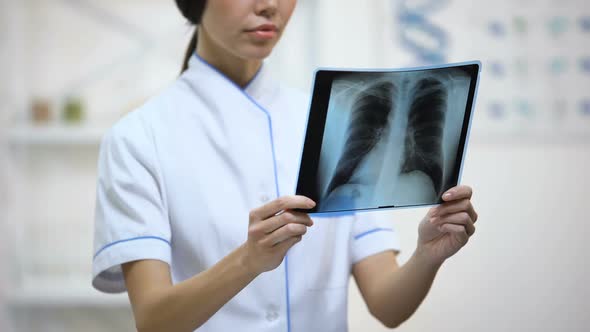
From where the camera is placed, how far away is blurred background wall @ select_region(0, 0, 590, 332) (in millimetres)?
1484

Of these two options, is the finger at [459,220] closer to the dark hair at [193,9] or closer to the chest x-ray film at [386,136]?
the chest x-ray film at [386,136]

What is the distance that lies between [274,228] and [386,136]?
17cm

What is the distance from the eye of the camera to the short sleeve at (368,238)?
1.04m

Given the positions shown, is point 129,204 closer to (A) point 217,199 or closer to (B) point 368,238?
(A) point 217,199

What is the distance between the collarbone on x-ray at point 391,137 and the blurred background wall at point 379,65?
276 mm

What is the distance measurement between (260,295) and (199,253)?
0.11 meters

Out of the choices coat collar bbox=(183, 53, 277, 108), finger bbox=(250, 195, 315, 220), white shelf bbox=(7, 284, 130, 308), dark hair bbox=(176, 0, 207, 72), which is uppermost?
dark hair bbox=(176, 0, 207, 72)

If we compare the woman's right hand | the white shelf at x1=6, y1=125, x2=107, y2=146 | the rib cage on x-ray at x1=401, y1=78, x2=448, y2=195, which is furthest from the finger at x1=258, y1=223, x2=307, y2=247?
the white shelf at x1=6, y1=125, x2=107, y2=146

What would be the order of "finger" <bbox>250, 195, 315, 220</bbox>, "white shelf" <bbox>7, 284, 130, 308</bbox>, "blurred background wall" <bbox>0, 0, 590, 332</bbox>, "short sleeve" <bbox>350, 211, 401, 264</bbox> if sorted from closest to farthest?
"finger" <bbox>250, 195, 315, 220</bbox>, "short sleeve" <bbox>350, 211, 401, 264</bbox>, "blurred background wall" <bbox>0, 0, 590, 332</bbox>, "white shelf" <bbox>7, 284, 130, 308</bbox>

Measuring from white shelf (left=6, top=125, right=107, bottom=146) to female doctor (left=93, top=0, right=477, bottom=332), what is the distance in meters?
1.12

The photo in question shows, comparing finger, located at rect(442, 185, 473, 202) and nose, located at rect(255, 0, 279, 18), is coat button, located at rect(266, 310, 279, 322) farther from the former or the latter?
nose, located at rect(255, 0, 279, 18)

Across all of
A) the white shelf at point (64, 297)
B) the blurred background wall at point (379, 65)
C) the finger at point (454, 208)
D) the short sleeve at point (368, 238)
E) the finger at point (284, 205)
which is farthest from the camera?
the white shelf at point (64, 297)

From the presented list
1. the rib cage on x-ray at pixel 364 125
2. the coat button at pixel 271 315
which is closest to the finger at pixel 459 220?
the rib cage on x-ray at pixel 364 125

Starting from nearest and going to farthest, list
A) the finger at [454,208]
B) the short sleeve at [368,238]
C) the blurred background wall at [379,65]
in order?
the finger at [454,208] < the short sleeve at [368,238] < the blurred background wall at [379,65]
